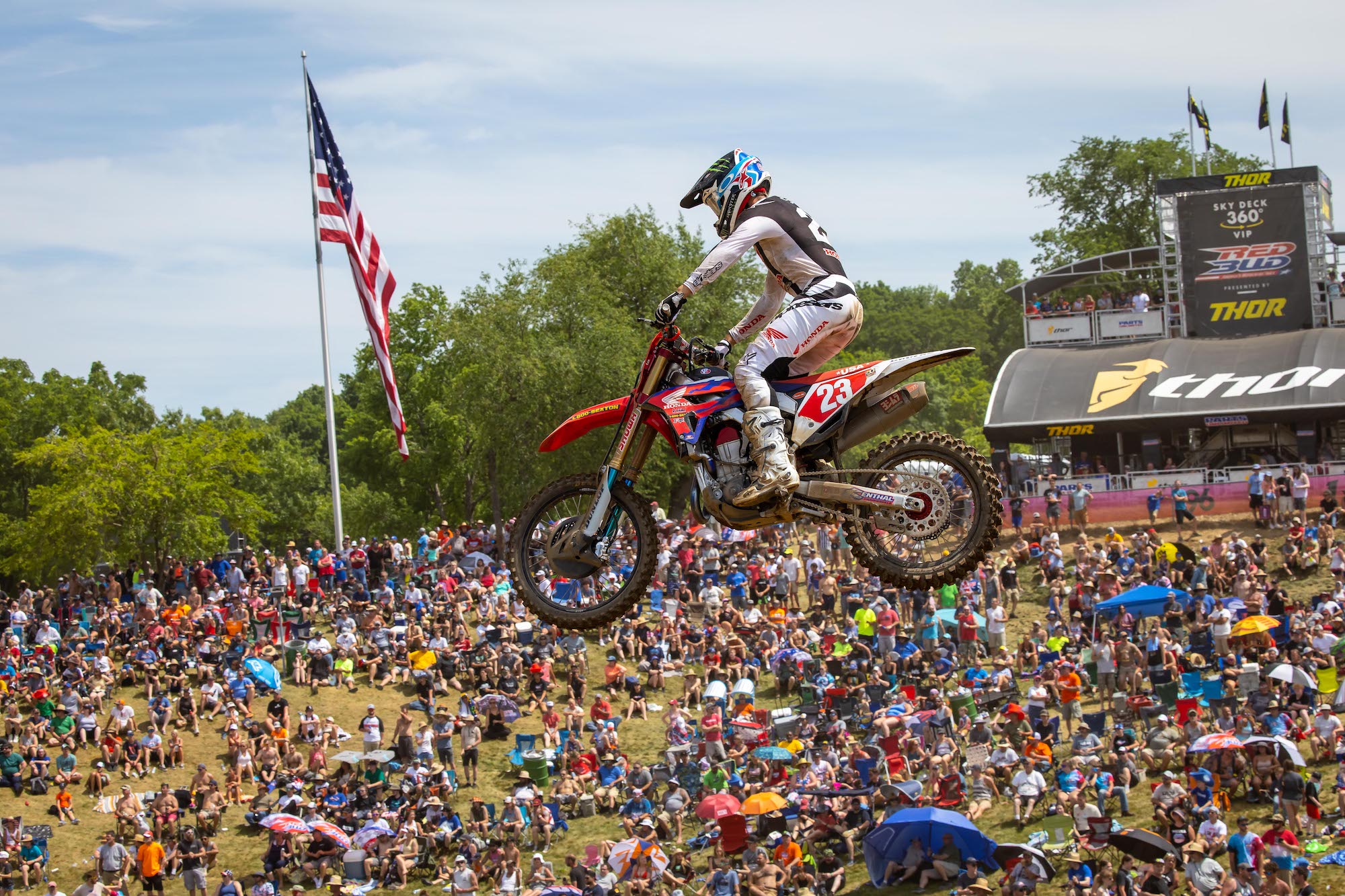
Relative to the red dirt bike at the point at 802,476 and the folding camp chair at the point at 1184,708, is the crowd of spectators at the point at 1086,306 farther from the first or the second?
the red dirt bike at the point at 802,476

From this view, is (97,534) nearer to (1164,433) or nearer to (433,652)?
(433,652)

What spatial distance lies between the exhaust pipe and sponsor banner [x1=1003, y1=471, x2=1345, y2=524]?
2638 centimetres

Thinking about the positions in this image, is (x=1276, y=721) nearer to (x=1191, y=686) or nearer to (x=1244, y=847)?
(x=1191, y=686)

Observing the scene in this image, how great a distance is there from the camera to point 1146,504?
34.8 meters

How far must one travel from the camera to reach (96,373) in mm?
70312

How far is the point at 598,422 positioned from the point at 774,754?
575 inches

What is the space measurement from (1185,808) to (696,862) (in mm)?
7111

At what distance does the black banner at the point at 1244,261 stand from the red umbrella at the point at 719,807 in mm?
29021

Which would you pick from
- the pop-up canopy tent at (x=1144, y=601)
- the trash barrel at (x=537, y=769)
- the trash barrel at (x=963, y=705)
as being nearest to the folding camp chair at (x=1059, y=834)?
the trash barrel at (x=963, y=705)

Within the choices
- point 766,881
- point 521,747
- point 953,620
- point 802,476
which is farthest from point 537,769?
point 802,476

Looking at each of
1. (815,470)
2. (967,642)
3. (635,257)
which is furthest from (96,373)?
(815,470)

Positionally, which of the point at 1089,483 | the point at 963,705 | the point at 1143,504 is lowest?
the point at 963,705

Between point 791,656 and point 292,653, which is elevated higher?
point 292,653

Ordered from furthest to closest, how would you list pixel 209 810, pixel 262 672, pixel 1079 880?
pixel 262 672
pixel 209 810
pixel 1079 880
